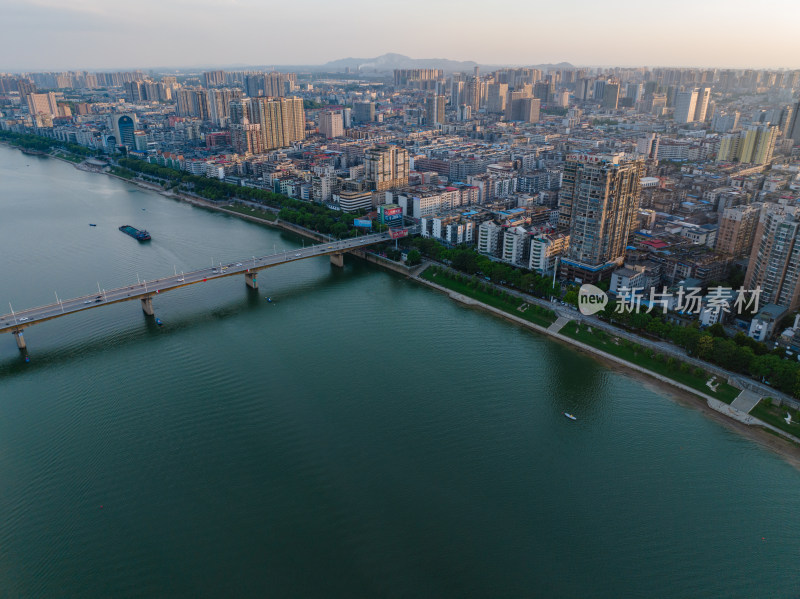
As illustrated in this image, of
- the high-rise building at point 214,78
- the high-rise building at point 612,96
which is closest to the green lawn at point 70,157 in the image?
the high-rise building at point 214,78

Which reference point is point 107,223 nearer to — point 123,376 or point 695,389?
point 123,376

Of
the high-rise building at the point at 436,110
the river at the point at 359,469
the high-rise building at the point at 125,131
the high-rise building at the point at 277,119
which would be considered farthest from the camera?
the high-rise building at the point at 436,110

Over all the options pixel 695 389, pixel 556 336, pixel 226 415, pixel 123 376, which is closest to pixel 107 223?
pixel 123 376

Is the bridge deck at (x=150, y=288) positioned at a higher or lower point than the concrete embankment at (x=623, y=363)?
higher

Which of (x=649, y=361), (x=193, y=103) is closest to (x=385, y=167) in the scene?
(x=649, y=361)

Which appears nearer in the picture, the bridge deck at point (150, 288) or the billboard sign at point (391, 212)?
the bridge deck at point (150, 288)

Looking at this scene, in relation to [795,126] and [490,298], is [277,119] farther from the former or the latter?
[795,126]

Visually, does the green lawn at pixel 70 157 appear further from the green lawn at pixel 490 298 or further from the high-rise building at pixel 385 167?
the green lawn at pixel 490 298

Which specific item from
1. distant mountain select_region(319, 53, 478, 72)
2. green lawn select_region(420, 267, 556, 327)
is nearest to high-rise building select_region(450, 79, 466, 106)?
green lawn select_region(420, 267, 556, 327)
